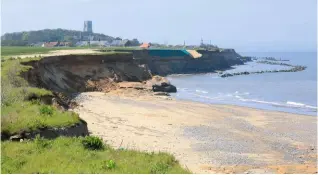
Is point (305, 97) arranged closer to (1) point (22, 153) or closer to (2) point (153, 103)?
(2) point (153, 103)

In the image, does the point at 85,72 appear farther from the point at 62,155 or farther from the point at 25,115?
the point at 62,155

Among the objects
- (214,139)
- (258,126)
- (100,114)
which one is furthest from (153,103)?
(214,139)

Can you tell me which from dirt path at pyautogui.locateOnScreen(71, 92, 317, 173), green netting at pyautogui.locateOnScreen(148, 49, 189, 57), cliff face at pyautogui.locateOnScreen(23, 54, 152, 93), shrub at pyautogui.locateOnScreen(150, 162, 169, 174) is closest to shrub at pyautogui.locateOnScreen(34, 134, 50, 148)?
shrub at pyautogui.locateOnScreen(150, 162, 169, 174)

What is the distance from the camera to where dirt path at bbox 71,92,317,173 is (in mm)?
18734

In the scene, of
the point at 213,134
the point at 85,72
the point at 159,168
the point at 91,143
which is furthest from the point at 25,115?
the point at 85,72

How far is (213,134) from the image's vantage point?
2530cm

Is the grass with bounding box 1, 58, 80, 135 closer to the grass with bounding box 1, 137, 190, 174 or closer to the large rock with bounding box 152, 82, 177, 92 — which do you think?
the grass with bounding box 1, 137, 190, 174

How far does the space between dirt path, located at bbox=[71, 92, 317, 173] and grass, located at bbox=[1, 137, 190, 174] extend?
16.8ft

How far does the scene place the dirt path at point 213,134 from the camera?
1873 centimetres

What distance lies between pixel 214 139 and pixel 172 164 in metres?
12.2

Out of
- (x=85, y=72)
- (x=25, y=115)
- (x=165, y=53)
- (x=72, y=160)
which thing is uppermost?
(x=165, y=53)

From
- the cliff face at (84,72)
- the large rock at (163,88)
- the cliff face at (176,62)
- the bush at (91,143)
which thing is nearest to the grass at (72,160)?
the bush at (91,143)

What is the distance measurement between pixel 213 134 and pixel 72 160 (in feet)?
49.8

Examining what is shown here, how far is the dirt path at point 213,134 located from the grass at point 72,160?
5.12 m
